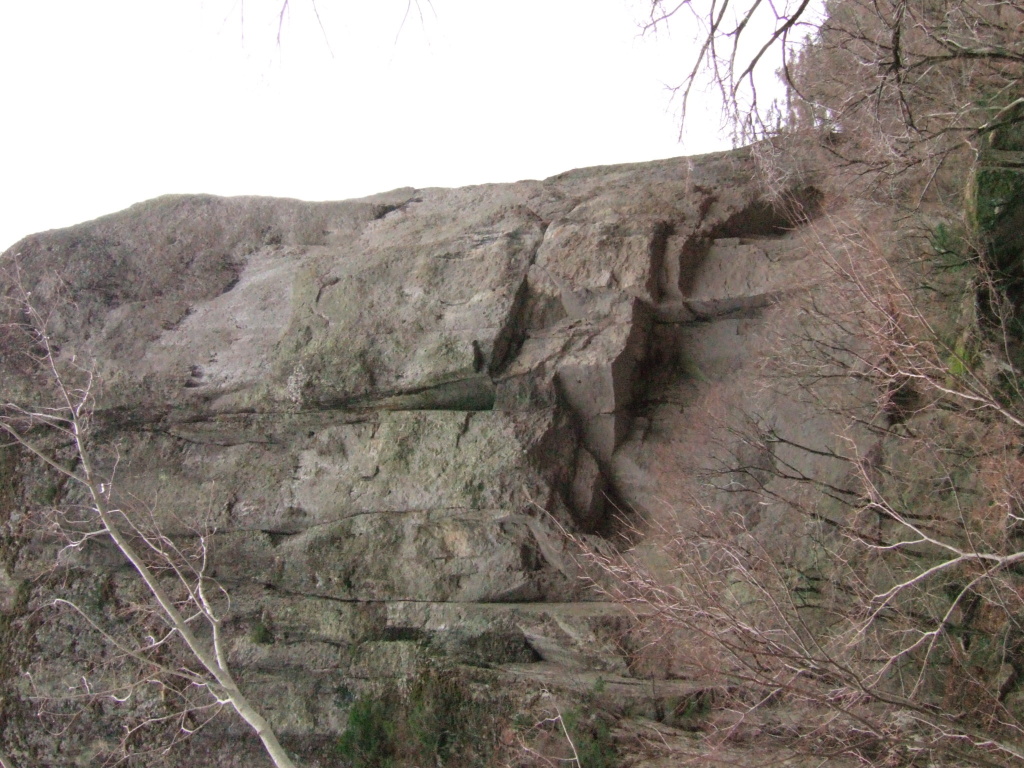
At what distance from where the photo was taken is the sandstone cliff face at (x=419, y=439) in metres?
8.70

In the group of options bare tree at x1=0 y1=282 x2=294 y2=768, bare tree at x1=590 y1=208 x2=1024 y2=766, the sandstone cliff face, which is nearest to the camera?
bare tree at x1=590 y1=208 x2=1024 y2=766

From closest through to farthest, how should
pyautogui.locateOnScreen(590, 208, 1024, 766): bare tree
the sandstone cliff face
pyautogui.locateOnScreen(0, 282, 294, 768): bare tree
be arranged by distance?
pyautogui.locateOnScreen(590, 208, 1024, 766): bare tree, the sandstone cliff face, pyautogui.locateOnScreen(0, 282, 294, 768): bare tree

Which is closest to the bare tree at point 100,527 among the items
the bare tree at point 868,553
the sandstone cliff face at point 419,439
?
the sandstone cliff face at point 419,439

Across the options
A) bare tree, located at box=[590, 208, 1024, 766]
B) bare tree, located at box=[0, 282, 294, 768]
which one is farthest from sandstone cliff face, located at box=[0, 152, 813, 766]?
bare tree, located at box=[590, 208, 1024, 766]

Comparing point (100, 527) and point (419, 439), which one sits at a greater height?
point (419, 439)

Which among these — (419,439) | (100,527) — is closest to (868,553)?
(419,439)

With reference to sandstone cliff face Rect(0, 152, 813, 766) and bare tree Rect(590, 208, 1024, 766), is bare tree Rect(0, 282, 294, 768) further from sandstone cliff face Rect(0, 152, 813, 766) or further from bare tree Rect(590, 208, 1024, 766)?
bare tree Rect(590, 208, 1024, 766)

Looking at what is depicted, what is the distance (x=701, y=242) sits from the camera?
30.5 feet

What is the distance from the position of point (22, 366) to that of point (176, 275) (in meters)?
2.03

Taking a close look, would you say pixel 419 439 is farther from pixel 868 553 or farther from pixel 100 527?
pixel 868 553

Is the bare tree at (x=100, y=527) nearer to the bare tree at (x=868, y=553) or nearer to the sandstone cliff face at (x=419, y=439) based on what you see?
the sandstone cliff face at (x=419, y=439)

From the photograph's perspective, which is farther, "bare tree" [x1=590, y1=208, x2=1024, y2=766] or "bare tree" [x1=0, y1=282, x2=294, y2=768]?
"bare tree" [x1=0, y1=282, x2=294, y2=768]

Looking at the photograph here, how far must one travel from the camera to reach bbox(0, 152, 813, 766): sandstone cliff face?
870 centimetres

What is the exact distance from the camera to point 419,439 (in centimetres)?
Answer: 923
